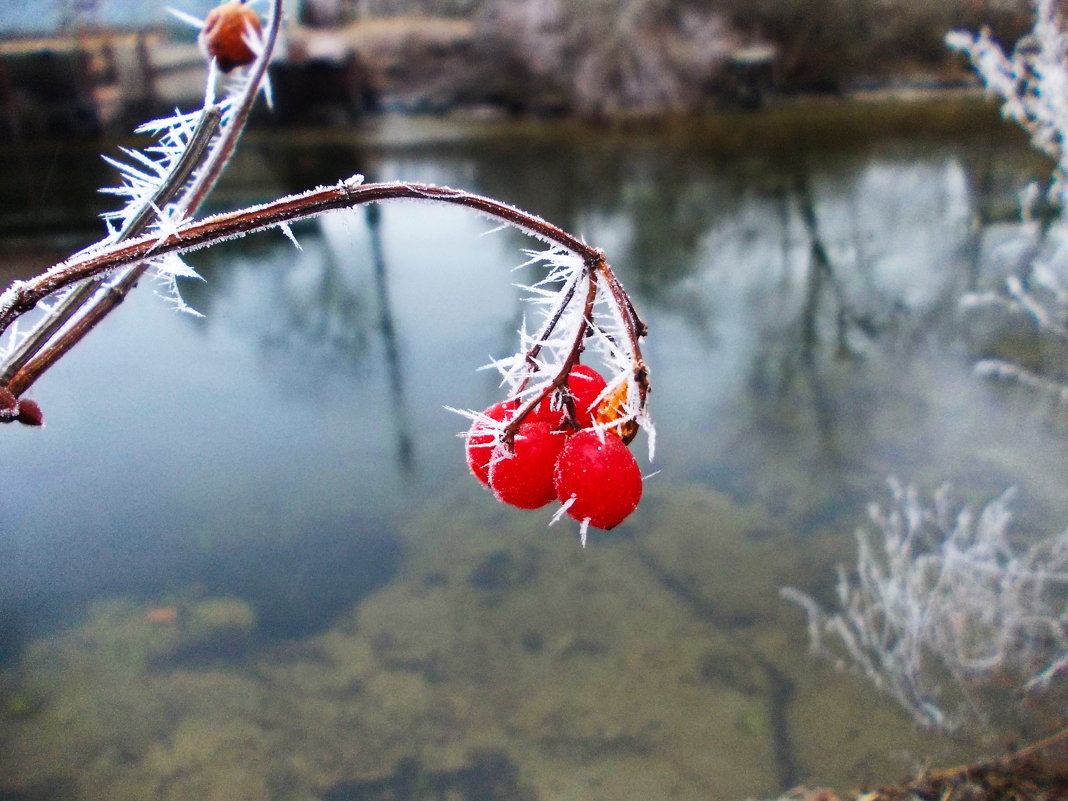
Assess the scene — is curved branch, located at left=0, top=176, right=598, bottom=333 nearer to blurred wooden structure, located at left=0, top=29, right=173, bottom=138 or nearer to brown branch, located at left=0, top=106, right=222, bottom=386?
brown branch, located at left=0, top=106, right=222, bottom=386

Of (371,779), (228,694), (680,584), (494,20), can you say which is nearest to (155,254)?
(371,779)

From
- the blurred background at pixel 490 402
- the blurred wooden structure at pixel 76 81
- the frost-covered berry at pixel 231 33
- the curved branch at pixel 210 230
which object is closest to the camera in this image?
the curved branch at pixel 210 230

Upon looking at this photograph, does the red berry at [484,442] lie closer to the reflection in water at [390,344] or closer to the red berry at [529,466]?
the red berry at [529,466]

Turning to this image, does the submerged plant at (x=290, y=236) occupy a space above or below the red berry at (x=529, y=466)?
above

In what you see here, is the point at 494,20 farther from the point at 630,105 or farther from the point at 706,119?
the point at 706,119

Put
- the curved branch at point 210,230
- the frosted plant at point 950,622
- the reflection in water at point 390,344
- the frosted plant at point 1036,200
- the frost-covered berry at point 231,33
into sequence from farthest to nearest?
the reflection in water at point 390,344, the frosted plant at point 950,622, the frosted plant at point 1036,200, the frost-covered berry at point 231,33, the curved branch at point 210,230

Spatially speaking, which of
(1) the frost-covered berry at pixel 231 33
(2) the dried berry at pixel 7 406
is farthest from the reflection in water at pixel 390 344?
(2) the dried berry at pixel 7 406

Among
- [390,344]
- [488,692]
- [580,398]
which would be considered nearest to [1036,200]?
[390,344]

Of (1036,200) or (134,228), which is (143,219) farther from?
(1036,200)
